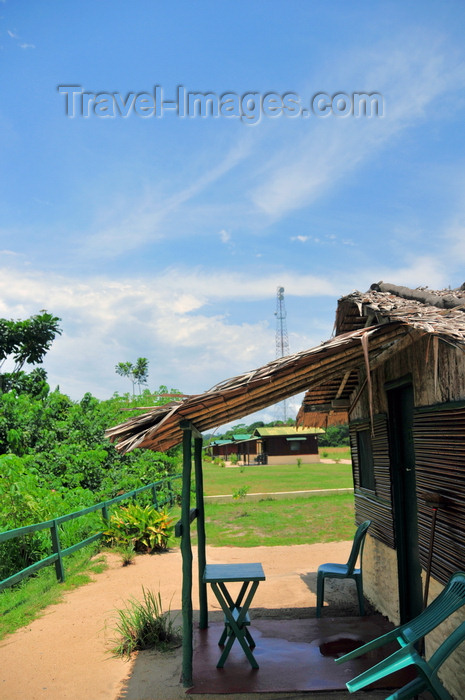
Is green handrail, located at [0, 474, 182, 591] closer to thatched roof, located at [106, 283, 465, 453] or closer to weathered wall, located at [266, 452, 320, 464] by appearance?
thatched roof, located at [106, 283, 465, 453]

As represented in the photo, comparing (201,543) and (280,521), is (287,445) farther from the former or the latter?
(201,543)

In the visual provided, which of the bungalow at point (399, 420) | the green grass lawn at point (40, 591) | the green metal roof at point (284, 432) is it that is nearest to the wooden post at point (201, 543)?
the bungalow at point (399, 420)

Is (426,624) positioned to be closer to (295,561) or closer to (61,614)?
(61,614)

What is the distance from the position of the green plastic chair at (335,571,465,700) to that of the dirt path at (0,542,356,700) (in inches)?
66.0

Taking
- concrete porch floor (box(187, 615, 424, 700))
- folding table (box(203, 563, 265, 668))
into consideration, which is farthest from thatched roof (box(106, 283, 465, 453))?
concrete porch floor (box(187, 615, 424, 700))

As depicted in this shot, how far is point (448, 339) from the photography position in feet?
10.8

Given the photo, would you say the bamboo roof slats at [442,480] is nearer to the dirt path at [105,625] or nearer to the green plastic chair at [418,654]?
the green plastic chair at [418,654]

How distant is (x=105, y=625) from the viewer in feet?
19.4

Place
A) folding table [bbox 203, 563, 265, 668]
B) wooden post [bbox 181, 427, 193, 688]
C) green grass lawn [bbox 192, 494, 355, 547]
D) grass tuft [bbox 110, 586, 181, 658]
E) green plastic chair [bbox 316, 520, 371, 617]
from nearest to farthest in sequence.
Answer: wooden post [bbox 181, 427, 193, 688]
folding table [bbox 203, 563, 265, 668]
grass tuft [bbox 110, 586, 181, 658]
green plastic chair [bbox 316, 520, 371, 617]
green grass lawn [bbox 192, 494, 355, 547]

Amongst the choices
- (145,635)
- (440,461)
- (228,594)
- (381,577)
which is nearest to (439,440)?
(440,461)

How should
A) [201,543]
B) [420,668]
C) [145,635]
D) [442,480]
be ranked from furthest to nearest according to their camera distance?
[201,543] < [145,635] < [442,480] < [420,668]

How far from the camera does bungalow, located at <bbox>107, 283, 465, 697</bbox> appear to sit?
3701mm

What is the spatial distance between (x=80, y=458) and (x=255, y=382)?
9537 mm

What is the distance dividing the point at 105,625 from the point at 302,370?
12.6 feet
